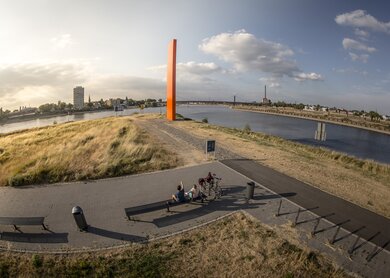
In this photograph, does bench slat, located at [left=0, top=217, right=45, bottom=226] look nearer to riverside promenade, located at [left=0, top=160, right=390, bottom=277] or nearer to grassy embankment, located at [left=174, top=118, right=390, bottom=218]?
riverside promenade, located at [left=0, top=160, right=390, bottom=277]

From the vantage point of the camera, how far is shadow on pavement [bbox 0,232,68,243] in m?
9.36

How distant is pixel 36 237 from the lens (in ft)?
31.3

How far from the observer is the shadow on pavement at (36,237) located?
936cm

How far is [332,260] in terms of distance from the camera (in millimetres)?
8406

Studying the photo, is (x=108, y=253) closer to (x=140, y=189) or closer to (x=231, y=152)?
(x=140, y=189)

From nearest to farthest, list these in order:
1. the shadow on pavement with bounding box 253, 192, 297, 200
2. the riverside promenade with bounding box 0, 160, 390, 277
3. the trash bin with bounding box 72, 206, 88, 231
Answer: the riverside promenade with bounding box 0, 160, 390, 277, the trash bin with bounding box 72, 206, 88, 231, the shadow on pavement with bounding box 253, 192, 297, 200

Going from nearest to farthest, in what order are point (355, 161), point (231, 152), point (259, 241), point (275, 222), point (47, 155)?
point (259, 241), point (275, 222), point (47, 155), point (231, 152), point (355, 161)

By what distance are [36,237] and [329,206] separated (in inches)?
464

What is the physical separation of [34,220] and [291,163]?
1547cm

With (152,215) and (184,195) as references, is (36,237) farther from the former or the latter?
(184,195)

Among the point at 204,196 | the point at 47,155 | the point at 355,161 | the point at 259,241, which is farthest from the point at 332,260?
the point at 355,161

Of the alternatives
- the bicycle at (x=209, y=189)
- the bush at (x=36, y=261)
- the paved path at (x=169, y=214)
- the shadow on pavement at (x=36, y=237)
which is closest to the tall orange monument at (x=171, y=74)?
the paved path at (x=169, y=214)

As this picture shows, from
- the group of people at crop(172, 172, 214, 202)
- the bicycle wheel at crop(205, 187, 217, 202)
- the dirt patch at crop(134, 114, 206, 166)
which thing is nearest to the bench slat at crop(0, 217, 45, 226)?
the group of people at crop(172, 172, 214, 202)

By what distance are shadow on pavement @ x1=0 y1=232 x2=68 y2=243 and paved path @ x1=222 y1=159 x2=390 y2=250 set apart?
9.63m
